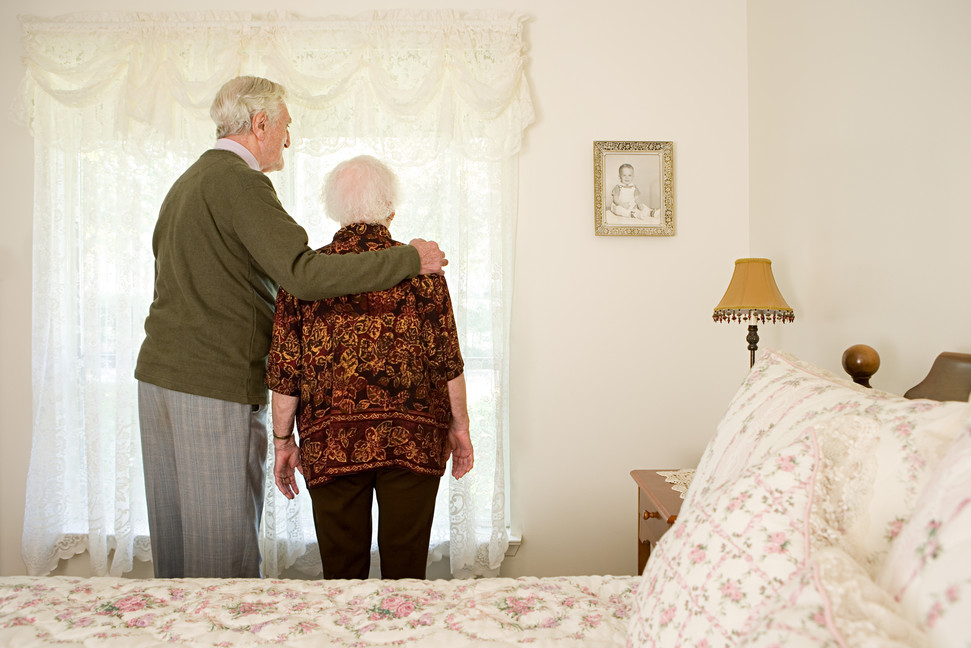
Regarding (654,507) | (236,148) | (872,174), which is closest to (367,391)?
(236,148)

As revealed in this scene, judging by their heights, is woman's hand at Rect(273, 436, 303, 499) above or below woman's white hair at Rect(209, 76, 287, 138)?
below

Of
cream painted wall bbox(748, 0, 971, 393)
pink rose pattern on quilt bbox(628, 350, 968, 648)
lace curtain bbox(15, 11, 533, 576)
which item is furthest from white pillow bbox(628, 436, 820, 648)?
lace curtain bbox(15, 11, 533, 576)

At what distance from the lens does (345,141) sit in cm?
257

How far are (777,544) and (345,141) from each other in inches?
90.6

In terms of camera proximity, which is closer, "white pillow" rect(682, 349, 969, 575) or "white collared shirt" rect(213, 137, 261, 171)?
"white pillow" rect(682, 349, 969, 575)

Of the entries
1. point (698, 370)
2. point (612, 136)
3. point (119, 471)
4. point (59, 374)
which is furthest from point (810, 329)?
point (59, 374)

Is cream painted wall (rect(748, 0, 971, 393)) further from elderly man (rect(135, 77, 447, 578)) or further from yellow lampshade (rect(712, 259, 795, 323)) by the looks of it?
elderly man (rect(135, 77, 447, 578))

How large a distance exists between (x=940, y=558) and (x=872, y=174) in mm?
1434

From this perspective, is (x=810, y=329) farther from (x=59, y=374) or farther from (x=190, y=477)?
(x=59, y=374)

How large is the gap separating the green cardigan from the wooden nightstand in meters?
0.89

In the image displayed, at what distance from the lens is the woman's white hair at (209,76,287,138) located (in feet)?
5.82

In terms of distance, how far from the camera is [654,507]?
1.85m

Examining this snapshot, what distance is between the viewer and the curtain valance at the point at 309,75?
8.29 feet

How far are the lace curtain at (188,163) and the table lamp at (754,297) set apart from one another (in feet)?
2.96
